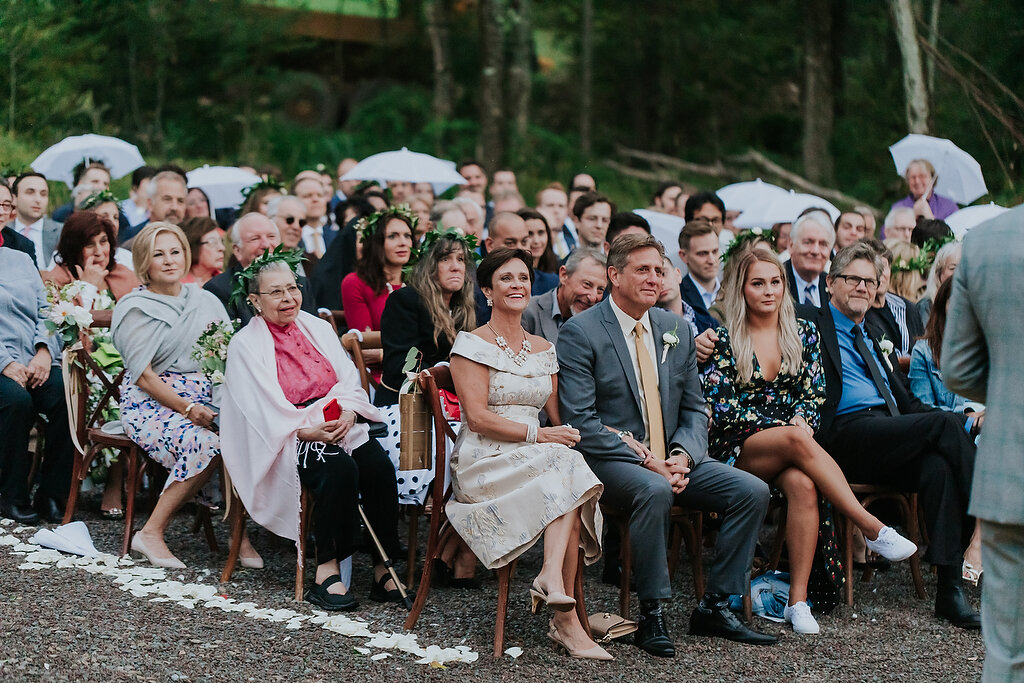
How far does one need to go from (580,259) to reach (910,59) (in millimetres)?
9416

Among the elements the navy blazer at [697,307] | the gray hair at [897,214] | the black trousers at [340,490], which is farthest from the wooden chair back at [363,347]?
the gray hair at [897,214]

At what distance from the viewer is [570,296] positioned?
6043 mm

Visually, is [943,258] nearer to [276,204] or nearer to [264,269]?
[264,269]

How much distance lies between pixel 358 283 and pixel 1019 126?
34.0 ft

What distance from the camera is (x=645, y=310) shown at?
5.28 meters

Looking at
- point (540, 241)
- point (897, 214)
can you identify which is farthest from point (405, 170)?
point (897, 214)

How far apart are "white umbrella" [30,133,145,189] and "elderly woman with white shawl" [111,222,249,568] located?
432cm

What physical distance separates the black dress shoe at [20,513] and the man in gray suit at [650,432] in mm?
2975

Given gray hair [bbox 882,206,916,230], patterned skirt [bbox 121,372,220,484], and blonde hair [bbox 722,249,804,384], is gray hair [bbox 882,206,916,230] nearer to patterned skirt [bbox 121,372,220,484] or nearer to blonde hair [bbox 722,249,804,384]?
blonde hair [bbox 722,249,804,384]

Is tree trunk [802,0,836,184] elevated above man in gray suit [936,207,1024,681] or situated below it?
above

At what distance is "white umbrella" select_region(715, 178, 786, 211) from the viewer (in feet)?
30.3

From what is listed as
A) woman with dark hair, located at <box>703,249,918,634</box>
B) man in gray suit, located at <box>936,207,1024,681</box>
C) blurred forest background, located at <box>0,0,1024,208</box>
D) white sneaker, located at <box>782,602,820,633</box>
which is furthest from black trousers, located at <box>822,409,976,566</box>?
blurred forest background, located at <box>0,0,1024,208</box>

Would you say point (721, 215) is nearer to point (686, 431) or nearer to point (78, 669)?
point (686, 431)

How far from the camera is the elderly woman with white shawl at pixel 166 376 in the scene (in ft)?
18.6
